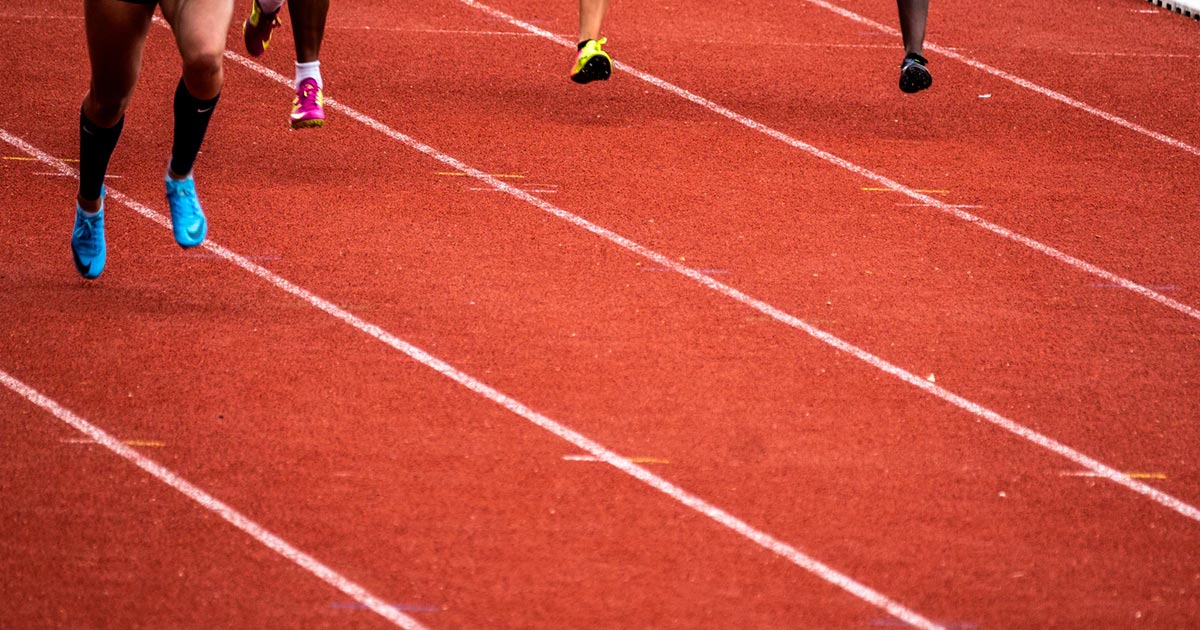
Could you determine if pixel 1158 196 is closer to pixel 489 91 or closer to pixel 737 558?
pixel 489 91

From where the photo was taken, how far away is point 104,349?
4668 mm

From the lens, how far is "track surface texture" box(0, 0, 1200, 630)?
3.62m

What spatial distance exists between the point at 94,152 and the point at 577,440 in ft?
6.48

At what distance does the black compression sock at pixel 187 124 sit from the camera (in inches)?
191

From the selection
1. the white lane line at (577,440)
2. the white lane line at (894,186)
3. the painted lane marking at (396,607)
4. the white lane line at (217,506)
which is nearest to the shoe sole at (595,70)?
the white lane line at (894,186)

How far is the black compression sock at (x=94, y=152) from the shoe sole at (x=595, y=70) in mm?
2313

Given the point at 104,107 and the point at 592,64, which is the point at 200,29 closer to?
the point at 104,107

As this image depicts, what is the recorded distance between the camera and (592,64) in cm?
666

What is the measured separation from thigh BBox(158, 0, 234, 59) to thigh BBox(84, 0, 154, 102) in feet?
0.38

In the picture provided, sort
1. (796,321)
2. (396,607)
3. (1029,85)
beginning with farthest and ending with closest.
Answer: (1029,85) < (796,321) < (396,607)

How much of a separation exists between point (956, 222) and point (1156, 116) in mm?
2125

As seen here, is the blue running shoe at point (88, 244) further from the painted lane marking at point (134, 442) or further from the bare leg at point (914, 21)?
the bare leg at point (914, 21)

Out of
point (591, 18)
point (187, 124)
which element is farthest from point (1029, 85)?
point (187, 124)

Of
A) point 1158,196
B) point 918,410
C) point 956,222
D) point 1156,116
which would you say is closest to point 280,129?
point 956,222
